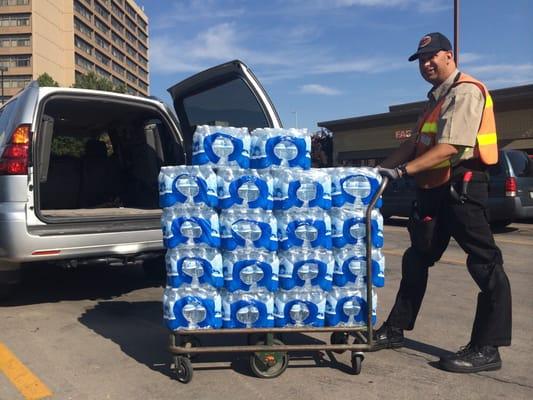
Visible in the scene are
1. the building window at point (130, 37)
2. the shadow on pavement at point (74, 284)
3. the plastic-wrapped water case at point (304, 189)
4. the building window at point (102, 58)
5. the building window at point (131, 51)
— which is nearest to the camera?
the plastic-wrapped water case at point (304, 189)

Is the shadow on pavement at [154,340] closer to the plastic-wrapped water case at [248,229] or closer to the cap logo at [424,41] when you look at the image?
the plastic-wrapped water case at [248,229]

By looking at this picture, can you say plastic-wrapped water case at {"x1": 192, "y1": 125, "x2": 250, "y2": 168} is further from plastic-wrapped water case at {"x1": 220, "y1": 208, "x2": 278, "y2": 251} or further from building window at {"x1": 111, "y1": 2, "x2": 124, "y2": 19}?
building window at {"x1": 111, "y1": 2, "x2": 124, "y2": 19}

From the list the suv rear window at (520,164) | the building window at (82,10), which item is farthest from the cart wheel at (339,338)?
the building window at (82,10)

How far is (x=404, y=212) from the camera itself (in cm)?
1190

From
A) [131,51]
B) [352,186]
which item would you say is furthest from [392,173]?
[131,51]

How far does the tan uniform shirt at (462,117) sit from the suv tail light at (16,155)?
3.14 metres

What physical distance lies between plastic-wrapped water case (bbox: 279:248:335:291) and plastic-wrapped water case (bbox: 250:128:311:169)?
52cm

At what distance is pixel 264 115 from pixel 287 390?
2135 millimetres

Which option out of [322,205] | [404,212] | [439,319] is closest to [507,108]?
[404,212]

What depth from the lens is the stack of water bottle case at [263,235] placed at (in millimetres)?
3057

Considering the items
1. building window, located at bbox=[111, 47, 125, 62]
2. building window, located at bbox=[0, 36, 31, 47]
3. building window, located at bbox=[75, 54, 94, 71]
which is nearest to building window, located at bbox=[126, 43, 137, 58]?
building window, located at bbox=[111, 47, 125, 62]

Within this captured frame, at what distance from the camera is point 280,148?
10.3ft

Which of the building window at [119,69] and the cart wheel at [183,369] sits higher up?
the building window at [119,69]

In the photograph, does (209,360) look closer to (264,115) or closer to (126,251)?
(126,251)
